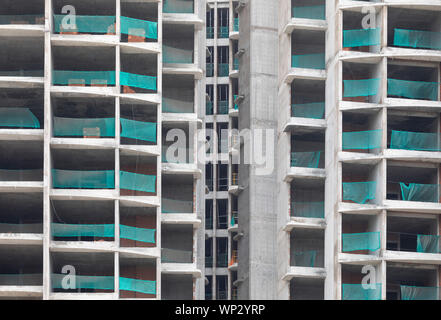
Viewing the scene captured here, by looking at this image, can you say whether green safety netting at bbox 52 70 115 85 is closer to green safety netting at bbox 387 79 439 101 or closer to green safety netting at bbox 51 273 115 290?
green safety netting at bbox 51 273 115 290

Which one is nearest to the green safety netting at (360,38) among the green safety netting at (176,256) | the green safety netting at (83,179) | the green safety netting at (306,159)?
the green safety netting at (306,159)

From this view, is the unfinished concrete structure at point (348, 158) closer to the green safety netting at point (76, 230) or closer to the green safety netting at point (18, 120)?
the green safety netting at point (76, 230)

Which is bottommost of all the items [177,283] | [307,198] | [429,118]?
[177,283]

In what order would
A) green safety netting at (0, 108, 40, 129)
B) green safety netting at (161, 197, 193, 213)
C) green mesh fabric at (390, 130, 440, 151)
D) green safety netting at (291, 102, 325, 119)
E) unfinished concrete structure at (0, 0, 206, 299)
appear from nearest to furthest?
unfinished concrete structure at (0, 0, 206, 299) < green safety netting at (0, 108, 40, 129) < green mesh fabric at (390, 130, 440, 151) < green safety netting at (161, 197, 193, 213) < green safety netting at (291, 102, 325, 119)

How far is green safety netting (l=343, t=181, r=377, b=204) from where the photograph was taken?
71.7 metres

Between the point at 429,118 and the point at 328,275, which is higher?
the point at 429,118

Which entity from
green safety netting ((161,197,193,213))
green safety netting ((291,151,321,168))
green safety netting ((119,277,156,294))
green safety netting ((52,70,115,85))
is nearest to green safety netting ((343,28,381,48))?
green safety netting ((291,151,321,168))

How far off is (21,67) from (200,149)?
1186 cm

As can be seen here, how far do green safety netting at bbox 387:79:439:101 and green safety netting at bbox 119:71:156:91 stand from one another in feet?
43.3

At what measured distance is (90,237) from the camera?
229 ft

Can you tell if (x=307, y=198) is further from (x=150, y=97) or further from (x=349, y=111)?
(x=150, y=97)
